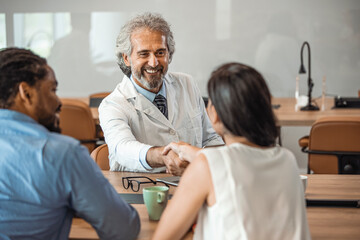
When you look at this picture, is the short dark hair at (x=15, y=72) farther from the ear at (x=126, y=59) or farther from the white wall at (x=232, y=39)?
the white wall at (x=232, y=39)

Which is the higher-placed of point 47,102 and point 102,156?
point 47,102

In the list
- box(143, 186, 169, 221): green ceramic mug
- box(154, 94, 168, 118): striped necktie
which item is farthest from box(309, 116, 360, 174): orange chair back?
box(143, 186, 169, 221): green ceramic mug

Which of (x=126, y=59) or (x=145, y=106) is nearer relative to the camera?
(x=145, y=106)

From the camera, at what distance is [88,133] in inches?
163

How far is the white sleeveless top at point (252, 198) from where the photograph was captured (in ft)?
4.03

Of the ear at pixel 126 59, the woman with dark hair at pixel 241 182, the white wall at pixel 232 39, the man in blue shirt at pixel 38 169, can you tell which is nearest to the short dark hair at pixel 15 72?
the man in blue shirt at pixel 38 169

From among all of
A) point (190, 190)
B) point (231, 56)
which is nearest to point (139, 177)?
point (190, 190)

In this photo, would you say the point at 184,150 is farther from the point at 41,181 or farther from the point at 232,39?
the point at 232,39

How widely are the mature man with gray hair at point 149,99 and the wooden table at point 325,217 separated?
0.41m

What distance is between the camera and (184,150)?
1990 mm

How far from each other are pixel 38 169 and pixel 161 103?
144 centimetres

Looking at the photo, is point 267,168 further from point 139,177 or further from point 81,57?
point 81,57

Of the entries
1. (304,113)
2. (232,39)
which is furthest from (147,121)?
(232,39)

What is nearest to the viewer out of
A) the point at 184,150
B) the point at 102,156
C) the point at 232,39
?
the point at 184,150
